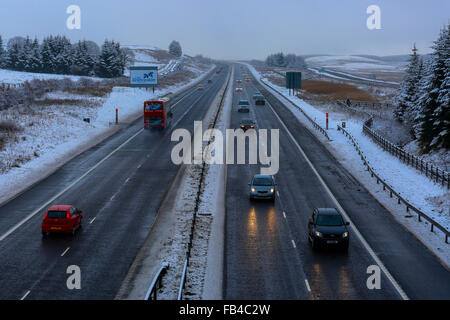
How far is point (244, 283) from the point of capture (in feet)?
61.4

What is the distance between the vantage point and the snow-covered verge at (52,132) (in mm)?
37562

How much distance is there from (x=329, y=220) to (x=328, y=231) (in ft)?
3.04

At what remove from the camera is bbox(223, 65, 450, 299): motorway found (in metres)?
18.1

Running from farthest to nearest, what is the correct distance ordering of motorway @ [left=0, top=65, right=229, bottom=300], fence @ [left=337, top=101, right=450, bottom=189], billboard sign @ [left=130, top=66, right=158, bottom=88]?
billboard sign @ [left=130, top=66, right=158, bottom=88], fence @ [left=337, top=101, right=450, bottom=189], motorway @ [left=0, top=65, right=229, bottom=300]

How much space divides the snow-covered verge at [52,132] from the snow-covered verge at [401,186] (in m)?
23.8

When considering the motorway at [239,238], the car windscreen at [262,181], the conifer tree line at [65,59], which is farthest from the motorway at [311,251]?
the conifer tree line at [65,59]

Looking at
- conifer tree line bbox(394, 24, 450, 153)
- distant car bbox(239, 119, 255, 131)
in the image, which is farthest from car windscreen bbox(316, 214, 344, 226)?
distant car bbox(239, 119, 255, 131)

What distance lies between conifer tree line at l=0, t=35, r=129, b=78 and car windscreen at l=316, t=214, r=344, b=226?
11122 centimetres

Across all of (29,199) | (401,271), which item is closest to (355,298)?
(401,271)

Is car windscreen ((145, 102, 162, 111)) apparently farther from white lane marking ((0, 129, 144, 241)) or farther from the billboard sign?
the billboard sign

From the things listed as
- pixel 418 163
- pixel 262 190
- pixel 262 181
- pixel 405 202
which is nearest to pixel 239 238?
pixel 262 190

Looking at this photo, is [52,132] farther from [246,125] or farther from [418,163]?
[418,163]

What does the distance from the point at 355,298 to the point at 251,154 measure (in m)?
28.2
